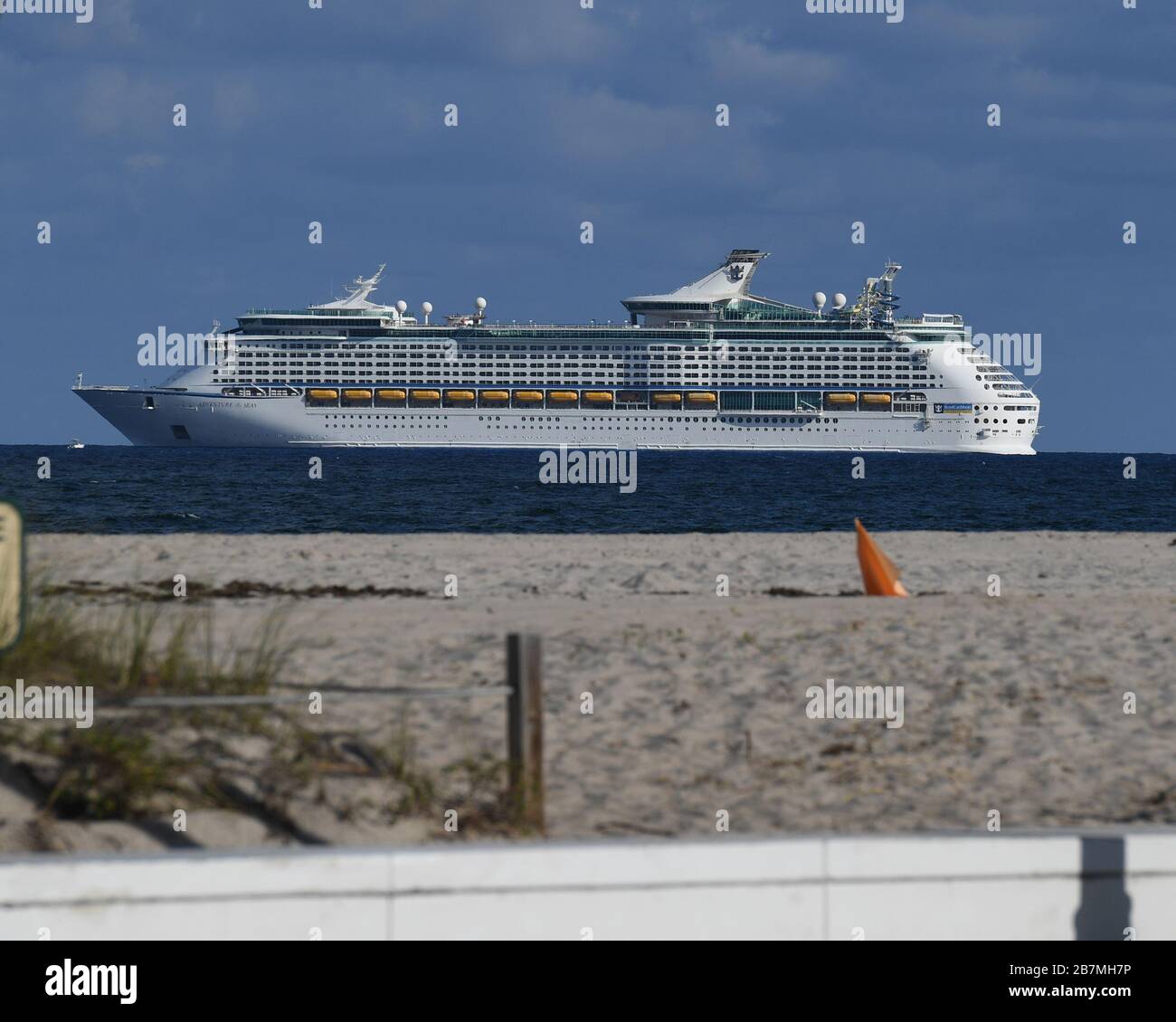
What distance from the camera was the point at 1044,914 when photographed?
13.6ft

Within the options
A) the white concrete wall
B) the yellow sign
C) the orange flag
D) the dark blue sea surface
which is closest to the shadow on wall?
the white concrete wall

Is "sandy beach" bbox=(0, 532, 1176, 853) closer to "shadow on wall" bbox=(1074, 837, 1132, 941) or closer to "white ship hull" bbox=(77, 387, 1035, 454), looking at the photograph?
"shadow on wall" bbox=(1074, 837, 1132, 941)

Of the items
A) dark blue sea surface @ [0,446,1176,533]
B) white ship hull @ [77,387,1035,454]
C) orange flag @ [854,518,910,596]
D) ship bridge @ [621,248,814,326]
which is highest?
ship bridge @ [621,248,814,326]

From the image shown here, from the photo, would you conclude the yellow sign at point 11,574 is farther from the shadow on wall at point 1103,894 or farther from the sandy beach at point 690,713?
the shadow on wall at point 1103,894

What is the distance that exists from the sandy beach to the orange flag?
0.24m

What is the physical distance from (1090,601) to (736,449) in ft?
217

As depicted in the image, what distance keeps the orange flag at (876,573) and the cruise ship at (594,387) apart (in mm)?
64146

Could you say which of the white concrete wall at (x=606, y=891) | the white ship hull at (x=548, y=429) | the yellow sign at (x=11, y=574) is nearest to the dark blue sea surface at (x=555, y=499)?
the yellow sign at (x=11, y=574)

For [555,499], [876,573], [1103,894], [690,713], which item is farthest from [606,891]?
[555,499]

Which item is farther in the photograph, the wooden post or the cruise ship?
the cruise ship

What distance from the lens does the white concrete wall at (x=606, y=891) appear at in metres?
3.89

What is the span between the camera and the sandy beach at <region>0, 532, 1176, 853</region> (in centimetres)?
570
